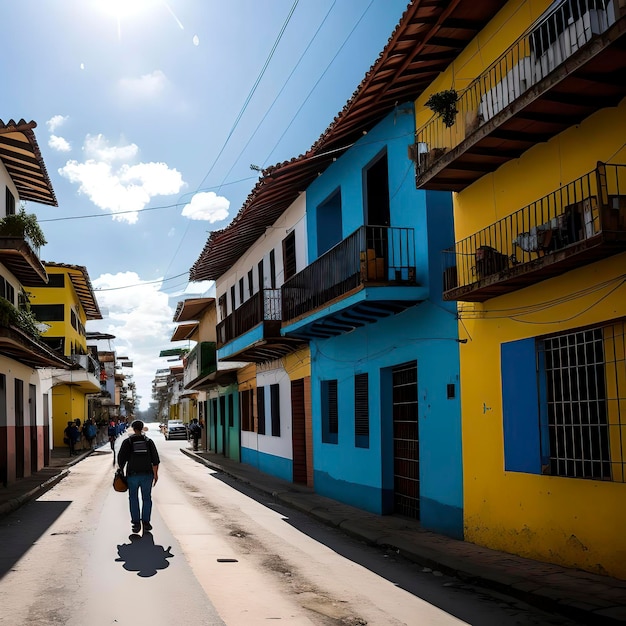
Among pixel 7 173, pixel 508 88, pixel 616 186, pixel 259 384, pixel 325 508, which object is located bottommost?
pixel 325 508

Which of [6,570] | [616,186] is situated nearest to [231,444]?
[6,570]

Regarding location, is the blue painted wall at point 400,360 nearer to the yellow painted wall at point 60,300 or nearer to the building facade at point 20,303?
the building facade at point 20,303

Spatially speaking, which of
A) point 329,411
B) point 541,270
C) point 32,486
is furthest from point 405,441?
point 32,486

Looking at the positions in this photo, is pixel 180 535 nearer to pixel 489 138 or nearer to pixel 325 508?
pixel 325 508

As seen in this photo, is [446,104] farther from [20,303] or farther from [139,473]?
[20,303]

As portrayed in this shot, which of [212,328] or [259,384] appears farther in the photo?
[212,328]

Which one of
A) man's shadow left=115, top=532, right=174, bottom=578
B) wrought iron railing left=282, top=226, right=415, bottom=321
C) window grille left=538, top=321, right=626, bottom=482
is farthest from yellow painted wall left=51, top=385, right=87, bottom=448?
window grille left=538, top=321, right=626, bottom=482

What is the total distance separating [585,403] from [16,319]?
14.2m

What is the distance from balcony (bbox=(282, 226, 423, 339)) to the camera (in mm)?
12172

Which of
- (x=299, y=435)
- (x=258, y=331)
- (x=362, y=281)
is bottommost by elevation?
(x=299, y=435)

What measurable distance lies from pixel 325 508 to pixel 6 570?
6827 millimetres

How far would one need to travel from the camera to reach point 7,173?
21.0m

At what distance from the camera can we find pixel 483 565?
28.4 feet

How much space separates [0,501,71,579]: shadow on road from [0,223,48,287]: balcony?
5.98m
